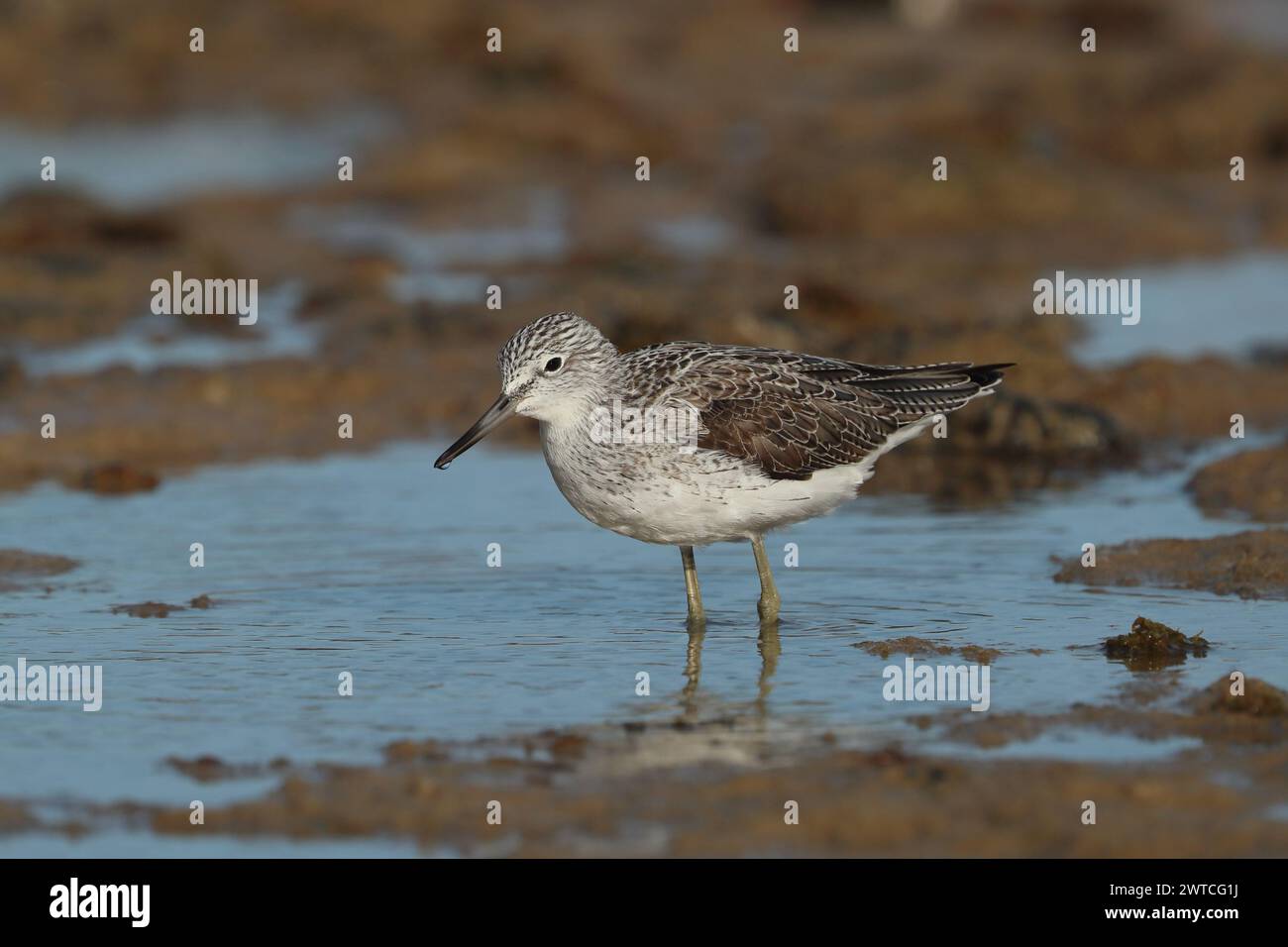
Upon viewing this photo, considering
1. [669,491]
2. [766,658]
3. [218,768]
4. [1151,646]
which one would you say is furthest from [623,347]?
[218,768]

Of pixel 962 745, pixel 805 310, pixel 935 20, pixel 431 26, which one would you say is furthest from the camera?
pixel 935 20

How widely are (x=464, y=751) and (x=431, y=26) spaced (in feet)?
80.6

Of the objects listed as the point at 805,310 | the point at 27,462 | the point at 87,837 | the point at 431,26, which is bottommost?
the point at 87,837

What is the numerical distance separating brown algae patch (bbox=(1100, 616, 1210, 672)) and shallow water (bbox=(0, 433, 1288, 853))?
0.44 ft

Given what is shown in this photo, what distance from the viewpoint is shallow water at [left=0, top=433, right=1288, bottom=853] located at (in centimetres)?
896

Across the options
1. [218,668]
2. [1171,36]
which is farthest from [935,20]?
[218,668]

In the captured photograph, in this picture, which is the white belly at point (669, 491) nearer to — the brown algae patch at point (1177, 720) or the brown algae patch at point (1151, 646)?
the brown algae patch at point (1151, 646)

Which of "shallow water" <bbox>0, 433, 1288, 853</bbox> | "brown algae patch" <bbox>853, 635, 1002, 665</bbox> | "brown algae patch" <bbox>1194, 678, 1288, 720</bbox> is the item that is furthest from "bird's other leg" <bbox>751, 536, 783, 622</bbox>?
"brown algae patch" <bbox>1194, 678, 1288, 720</bbox>

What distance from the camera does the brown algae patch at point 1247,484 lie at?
43.0 ft

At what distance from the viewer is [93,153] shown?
2784 centimetres

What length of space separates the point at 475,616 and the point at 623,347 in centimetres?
638

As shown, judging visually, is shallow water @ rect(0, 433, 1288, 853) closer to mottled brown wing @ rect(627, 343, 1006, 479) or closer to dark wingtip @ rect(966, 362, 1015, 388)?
mottled brown wing @ rect(627, 343, 1006, 479)

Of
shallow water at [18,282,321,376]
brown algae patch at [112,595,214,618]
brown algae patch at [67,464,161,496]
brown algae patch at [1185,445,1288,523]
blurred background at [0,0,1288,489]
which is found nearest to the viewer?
brown algae patch at [112,595,214,618]

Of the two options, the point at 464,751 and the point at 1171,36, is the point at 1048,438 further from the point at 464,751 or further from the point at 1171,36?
the point at 1171,36
